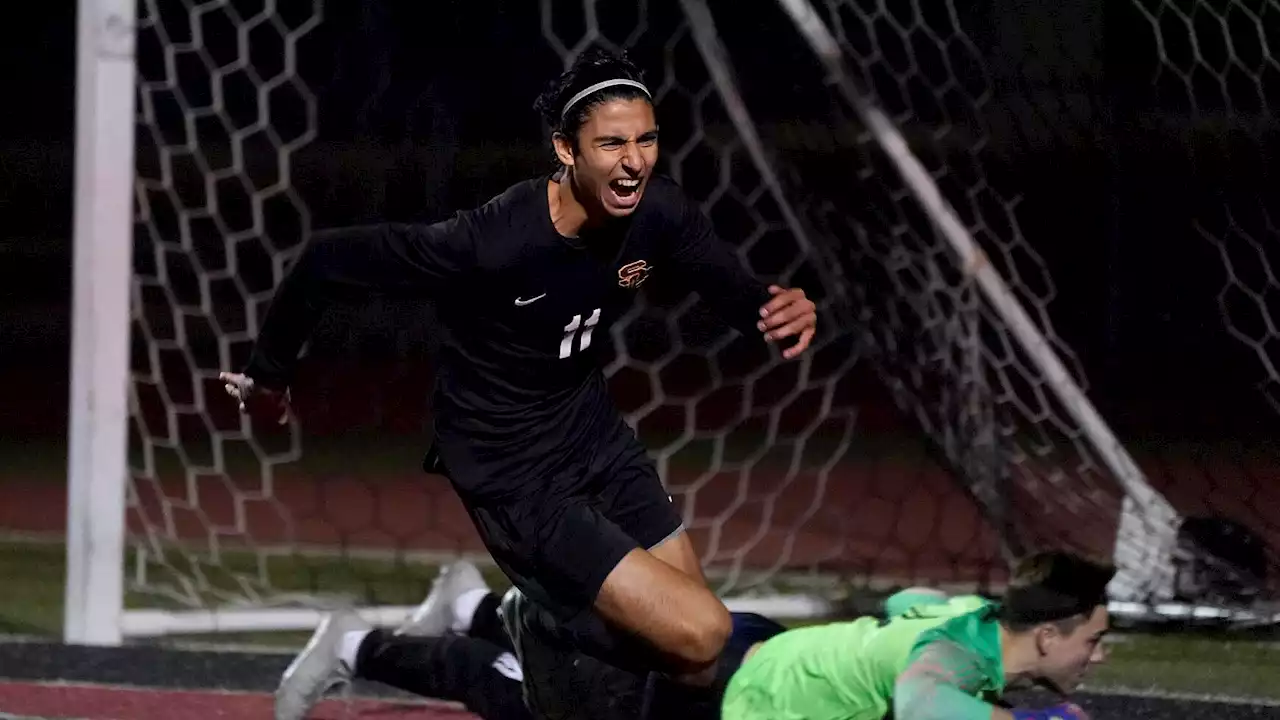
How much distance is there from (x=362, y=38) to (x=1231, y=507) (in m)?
8.36

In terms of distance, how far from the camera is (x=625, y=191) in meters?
2.76

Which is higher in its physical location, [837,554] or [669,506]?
[669,506]

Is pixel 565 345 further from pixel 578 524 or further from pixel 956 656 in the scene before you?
pixel 956 656

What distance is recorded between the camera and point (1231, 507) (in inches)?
213

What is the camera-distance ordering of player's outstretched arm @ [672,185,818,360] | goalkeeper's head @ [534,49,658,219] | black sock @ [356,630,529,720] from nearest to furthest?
goalkeeper's head @ [534,49,658,219], player's outstretched arm @ [672,185,818,360], black sock @ [356,630,529,720]

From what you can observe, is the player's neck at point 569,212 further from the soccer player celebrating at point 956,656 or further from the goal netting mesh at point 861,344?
the goal netting mesh at point 861,344

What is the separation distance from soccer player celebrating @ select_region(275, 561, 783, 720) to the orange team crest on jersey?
692 millimetres

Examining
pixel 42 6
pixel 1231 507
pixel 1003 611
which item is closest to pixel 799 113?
pixel 42 6

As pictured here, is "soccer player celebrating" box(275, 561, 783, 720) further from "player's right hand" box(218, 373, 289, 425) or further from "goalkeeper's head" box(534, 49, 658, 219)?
"goalkeeper's head" box(534, 49, 658, 219)

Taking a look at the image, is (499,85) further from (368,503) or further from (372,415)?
(368,503)

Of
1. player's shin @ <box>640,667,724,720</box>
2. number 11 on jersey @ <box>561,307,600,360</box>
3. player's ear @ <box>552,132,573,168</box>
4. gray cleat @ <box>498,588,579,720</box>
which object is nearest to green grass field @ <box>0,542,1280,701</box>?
gray cleat @ <box>498,588,579,720</box>

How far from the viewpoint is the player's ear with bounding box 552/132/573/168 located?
278cm

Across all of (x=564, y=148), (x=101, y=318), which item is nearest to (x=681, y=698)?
(x=564, y=148)

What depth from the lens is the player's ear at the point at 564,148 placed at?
2.78 meters
